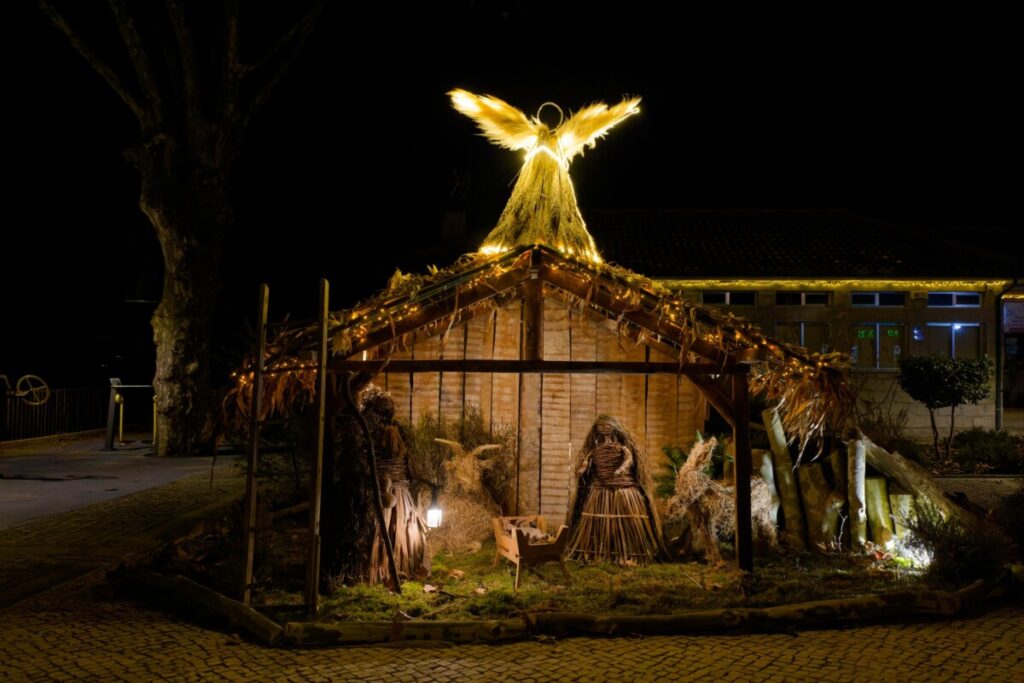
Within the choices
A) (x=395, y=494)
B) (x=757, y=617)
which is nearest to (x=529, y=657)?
(x=757, y=617)

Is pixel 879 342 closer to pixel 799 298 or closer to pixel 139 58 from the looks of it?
pixel 799 298

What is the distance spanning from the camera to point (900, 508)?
915cm

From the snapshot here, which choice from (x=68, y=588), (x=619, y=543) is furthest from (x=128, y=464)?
(x=619, y=543)

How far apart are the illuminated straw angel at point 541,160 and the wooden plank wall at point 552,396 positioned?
160cm

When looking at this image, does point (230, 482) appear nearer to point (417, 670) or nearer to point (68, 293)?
point (417, 670)

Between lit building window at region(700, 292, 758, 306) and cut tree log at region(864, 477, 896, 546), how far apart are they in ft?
41.7

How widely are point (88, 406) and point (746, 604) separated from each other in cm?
2231

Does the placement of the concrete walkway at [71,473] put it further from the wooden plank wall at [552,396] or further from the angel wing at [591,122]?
the angel wing at [591,122]

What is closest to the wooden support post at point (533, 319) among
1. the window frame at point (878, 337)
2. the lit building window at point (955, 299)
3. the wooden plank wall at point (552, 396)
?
the wooden plank wall at point (552, 396)

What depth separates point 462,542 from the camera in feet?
30.5

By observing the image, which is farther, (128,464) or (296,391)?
(128,464)

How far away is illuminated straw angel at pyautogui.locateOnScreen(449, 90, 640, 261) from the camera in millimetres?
9336

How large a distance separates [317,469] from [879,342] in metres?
19.2

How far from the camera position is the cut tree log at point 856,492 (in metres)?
9.09
